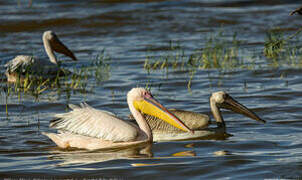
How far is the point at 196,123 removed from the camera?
7090 mm

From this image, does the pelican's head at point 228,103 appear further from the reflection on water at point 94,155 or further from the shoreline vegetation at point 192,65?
the shoreline vegetation at point 192,65

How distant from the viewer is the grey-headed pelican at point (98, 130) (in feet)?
20.3

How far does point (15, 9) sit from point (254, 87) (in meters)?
12.8

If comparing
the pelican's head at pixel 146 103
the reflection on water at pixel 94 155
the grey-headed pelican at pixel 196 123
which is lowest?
the reflection on water at pixel 94 155

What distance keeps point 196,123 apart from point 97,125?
1.40 metres

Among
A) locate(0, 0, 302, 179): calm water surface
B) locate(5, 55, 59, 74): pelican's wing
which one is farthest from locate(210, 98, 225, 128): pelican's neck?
locate(5, 55, 59, 74): pelican's wing

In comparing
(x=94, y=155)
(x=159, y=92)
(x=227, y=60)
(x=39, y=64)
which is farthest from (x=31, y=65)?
(x=94, y=155)

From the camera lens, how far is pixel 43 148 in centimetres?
651

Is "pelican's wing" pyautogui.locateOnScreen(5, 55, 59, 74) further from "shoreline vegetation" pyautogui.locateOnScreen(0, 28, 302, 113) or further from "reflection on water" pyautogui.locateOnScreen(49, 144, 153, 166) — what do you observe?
"reflection on water" pyautogui.locateOnScreen(49, 144, 153, 166)

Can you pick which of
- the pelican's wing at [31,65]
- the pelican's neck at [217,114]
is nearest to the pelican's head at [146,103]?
the pelican's neck at [217,114]

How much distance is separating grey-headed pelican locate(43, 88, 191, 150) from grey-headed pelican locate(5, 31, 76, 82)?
159 inches

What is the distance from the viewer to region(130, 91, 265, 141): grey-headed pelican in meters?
6.92

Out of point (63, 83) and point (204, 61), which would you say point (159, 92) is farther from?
point (63, 83)

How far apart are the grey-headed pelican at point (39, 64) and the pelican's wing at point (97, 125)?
407 cm
